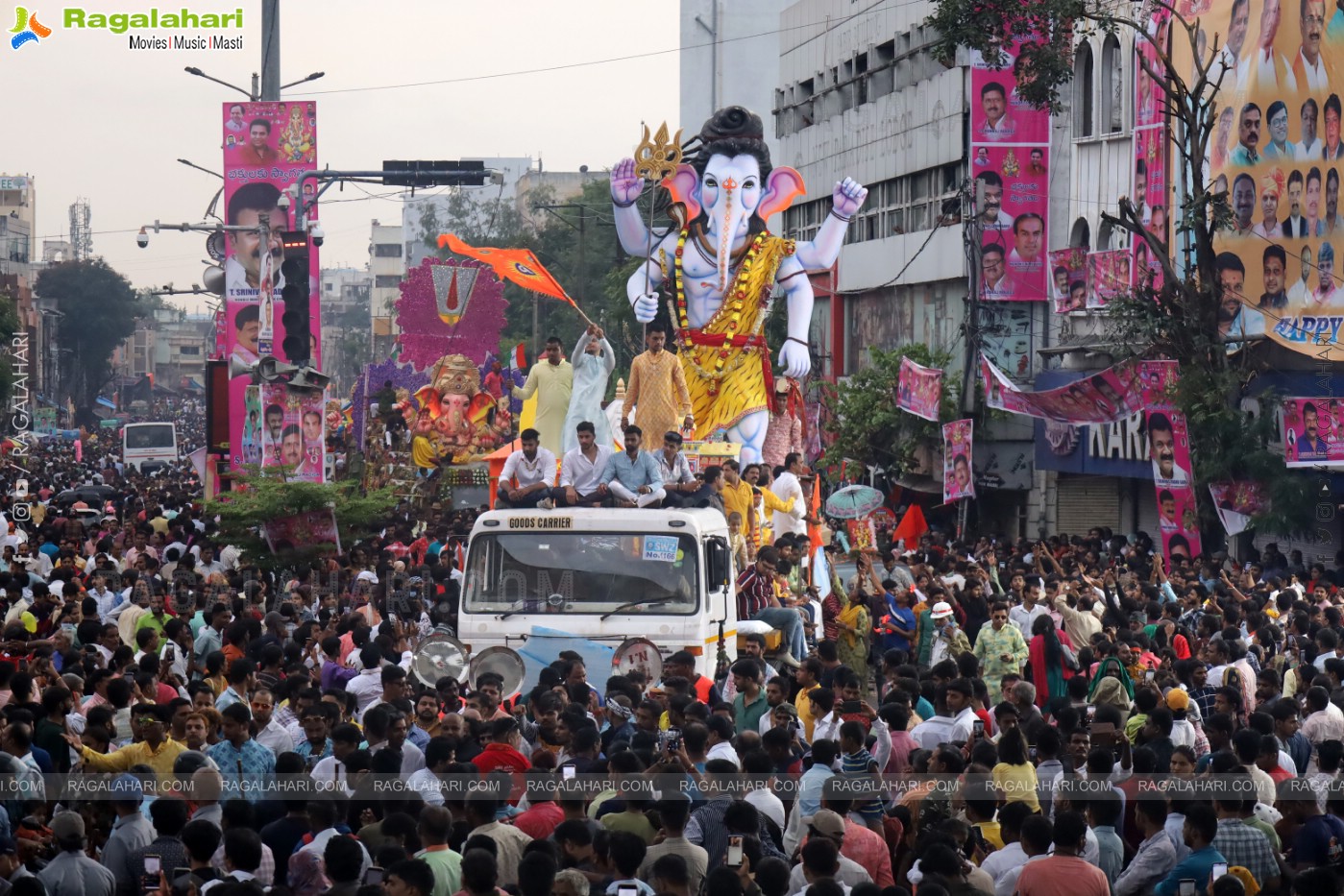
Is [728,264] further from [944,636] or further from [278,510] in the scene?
[944,636]

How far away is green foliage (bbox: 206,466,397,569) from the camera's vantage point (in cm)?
2002

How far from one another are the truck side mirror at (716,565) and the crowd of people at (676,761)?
63 centimetres

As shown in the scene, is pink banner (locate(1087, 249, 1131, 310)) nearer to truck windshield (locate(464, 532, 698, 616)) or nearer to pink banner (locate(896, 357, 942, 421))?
pink banner (locate(896, 357, 942, 421))

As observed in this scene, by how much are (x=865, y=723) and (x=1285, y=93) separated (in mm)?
16802

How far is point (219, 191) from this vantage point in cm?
3975

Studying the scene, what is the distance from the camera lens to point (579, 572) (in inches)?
523

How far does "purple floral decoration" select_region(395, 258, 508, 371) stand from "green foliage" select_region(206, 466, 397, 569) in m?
15.1

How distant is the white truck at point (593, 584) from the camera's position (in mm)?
12930

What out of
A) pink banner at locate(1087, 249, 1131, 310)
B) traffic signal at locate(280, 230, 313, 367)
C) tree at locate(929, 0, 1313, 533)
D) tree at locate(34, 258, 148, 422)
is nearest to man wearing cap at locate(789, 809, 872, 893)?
tree at locate(929, 0, 1313, 533)

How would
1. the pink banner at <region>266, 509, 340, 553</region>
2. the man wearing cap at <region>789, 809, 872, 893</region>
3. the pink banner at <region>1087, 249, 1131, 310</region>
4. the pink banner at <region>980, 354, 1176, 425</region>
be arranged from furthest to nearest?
the pink banner at <region>1087, 249, 1131, 310</region> → the pink banner at <region>980, 354, 1176, 425</region> → the pink banner at <region>266, 509, 340, 553</region> → the man wearing cap at <region>789, 809, 872, 893</region>

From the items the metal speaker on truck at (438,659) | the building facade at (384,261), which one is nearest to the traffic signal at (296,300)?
the metal speaker on truck at (438,659)

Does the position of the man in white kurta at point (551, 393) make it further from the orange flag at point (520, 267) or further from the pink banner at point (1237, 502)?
the pink banner at point (1237, 502)

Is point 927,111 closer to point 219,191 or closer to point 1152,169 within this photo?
point 1152,169

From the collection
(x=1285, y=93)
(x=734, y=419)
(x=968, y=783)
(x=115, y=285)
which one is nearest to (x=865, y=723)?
(x=968, y=783)
